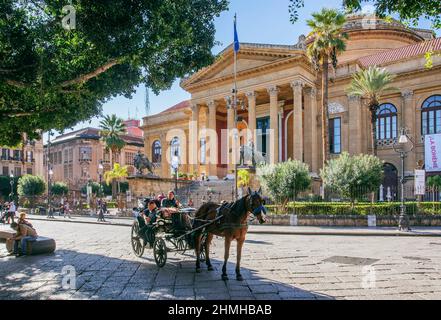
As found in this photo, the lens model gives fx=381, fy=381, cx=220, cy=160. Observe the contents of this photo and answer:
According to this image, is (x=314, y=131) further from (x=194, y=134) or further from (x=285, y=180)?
(x=285, y=180)

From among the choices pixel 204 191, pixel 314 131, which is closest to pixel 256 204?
pixel 204 191

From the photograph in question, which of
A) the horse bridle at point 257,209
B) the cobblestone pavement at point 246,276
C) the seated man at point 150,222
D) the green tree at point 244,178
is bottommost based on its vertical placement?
the cobblestone pavement at point 246,276

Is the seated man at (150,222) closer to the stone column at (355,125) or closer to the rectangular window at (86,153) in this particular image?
the stone column at (355,125)

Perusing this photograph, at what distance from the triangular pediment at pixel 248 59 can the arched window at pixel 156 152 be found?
17161 mm

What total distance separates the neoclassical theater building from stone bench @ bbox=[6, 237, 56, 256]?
21.7 m

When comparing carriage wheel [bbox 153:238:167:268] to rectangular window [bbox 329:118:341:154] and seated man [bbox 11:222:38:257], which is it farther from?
rectangular window [bbox 329:118:341:154]

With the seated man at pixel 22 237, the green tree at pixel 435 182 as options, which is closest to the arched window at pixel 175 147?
the green tree at pixel 435 182

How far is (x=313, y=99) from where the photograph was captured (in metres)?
38.7

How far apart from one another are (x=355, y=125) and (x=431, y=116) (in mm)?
6673

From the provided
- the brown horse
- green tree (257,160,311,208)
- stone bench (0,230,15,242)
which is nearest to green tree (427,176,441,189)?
green tree (257,160,311,208)

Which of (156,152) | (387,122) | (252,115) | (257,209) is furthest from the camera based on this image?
(156,152)

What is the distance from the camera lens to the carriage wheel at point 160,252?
8930mm
